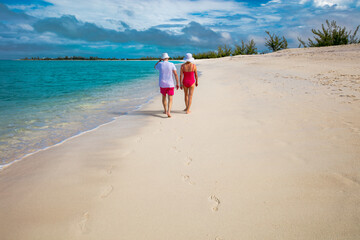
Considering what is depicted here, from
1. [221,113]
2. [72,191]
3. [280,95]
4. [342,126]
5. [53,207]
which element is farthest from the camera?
[280,95]

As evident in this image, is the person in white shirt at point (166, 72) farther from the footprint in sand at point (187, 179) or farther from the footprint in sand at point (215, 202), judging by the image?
the footprint in sand at point (215, 202)

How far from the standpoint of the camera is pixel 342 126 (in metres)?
4.43

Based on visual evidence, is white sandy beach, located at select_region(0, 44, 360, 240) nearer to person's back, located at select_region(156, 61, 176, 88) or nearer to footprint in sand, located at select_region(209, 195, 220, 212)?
footprint in sand, located at select_region(209, 195, 220, 212)

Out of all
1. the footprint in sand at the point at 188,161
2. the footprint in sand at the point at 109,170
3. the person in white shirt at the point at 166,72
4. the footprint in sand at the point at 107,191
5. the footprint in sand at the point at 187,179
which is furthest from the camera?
the person in white shirt at the point at 166,72

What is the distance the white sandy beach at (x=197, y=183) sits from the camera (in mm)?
2082

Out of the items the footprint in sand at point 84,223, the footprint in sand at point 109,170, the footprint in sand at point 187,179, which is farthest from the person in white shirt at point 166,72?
the footprint in sand at point 84,223

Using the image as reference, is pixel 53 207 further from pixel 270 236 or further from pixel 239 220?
pixel 270 236

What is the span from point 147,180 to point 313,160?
2589mm

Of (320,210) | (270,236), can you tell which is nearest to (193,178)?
(270,236)

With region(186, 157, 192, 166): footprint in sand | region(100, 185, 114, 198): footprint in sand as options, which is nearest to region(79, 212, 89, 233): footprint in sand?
region(100, 185, 114, 198): footprint in sand

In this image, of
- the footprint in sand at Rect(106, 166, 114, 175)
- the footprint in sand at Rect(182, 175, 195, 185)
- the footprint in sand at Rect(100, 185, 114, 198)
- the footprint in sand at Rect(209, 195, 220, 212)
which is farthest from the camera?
the footprint in sand at Rect(106, 166, 114, 175)

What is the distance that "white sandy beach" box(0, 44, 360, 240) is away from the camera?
208 cm

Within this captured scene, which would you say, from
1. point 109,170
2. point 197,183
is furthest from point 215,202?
point 109,170

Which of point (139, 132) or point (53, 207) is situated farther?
point (139, 132)
